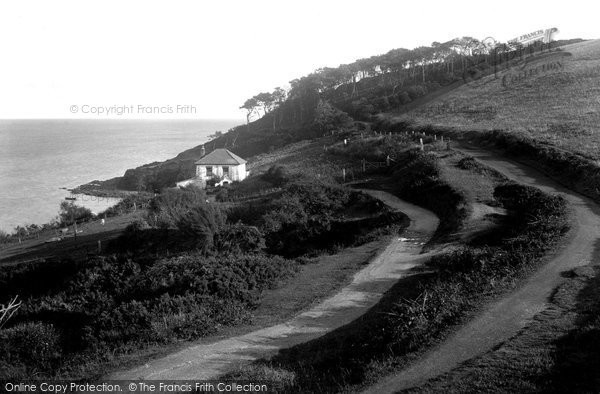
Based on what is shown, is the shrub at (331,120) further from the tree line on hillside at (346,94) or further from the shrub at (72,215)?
the shrub at (72,215)

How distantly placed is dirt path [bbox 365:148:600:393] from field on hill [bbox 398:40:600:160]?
49.1 feet

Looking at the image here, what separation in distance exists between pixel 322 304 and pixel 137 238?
50.1ft

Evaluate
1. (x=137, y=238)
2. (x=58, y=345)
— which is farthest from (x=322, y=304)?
(x=137, y=238)

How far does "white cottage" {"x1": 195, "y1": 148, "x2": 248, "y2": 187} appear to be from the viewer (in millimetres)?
50625

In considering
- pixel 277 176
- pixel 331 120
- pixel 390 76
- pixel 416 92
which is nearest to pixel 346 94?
pixel 390 76

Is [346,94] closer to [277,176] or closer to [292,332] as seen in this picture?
[277,176]

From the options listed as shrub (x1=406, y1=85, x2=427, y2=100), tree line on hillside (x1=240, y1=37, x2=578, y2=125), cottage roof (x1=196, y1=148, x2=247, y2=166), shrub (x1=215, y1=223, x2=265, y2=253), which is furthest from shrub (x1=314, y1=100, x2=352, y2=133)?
shrub (x1=215, y1=223, x2=265, y2=253)

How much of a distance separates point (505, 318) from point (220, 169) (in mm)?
42147

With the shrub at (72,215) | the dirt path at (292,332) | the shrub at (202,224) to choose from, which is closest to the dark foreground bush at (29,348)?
the dirt path at (292,332)

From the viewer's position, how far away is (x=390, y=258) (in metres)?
18.2

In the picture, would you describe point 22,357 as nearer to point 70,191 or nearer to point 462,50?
point 70,191

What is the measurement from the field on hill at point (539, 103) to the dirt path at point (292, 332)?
18192 millimetres

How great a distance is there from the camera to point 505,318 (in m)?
11.3

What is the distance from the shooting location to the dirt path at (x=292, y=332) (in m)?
10.9
